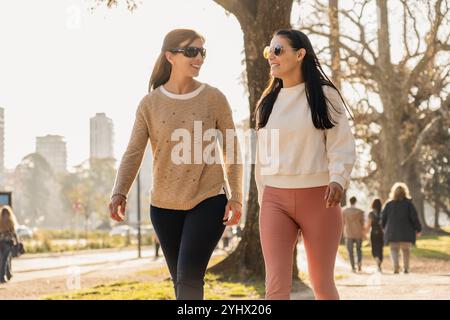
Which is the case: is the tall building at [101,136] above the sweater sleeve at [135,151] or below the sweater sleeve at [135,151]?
above

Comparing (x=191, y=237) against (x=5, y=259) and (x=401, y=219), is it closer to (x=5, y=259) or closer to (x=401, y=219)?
(x=401, y=219)

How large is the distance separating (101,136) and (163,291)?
177025mm

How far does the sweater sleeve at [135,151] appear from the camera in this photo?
5.95 metres

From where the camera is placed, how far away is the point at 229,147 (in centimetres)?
578

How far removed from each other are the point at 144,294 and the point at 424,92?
26210 millimetres

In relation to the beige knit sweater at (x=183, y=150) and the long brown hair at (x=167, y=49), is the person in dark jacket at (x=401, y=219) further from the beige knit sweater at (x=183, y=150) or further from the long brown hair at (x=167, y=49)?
the beige knit sweater at (x=183, y=150)

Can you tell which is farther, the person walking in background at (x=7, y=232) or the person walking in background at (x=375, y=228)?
the person walking in background at (x=375, y=228)

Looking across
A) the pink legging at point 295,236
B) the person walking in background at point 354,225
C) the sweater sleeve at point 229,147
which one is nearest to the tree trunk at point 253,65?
the person walking in background at point 354,225

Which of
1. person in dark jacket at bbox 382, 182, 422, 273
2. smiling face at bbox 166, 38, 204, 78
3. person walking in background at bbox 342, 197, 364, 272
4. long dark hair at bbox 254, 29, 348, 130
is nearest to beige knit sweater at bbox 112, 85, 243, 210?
smiling face at bbox 166, 38, 204, 78

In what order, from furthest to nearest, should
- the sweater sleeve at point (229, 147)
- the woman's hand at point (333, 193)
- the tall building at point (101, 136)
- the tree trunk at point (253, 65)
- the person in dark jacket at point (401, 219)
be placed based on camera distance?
the tall building at point (101, 136) < the person in dark jacket at point (401, 219) < the tree trunk at point (253, 65) < the sweater sleeve at point (229, 147) < the woman's hand at point (333, 193)

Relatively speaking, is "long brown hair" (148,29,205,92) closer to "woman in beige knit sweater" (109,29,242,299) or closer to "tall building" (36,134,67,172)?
"woman in beige knit sweater" (109,29,242,299)
